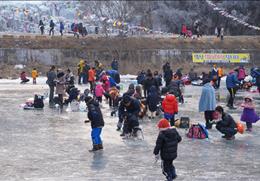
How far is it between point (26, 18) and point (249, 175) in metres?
51.1

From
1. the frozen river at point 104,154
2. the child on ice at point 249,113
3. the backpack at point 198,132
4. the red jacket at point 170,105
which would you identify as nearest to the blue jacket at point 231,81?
the frozen river at point 104,154

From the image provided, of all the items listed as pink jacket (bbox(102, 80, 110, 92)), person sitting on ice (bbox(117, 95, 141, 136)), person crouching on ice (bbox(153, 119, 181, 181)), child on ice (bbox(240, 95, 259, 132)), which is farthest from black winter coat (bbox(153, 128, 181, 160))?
pink jacket (bbox(102, 80, 110, 92))

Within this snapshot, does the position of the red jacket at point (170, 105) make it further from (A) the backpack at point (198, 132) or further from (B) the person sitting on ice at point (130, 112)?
(B) the person sitting on ice at point (130, 112)

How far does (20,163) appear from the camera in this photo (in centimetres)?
1598

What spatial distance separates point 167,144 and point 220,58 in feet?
130

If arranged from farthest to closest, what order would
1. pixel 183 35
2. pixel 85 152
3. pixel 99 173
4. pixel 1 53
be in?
pixel 183 35 < pixel 1 53 < pixel 85 152 < pixel 99 173

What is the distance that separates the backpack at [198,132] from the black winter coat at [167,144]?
6341 mm

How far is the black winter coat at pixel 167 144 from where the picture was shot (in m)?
13.3

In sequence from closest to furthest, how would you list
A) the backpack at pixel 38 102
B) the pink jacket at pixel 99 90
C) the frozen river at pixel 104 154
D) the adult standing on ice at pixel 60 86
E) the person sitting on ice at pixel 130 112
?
the frozen river at pixel 104 154, the person sitting on ice at pixel 130 112, the adult standing on ice at pixel 60 86, the backpack at pixel 38 102, the pink jacket at pixel 99 90

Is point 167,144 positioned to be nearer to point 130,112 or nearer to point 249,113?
point 130,112

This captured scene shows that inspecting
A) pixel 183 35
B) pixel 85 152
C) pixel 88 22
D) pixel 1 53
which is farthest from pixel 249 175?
pixel 88 22

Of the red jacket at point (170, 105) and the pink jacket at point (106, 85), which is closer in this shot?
the red jacket at point (170, 105)

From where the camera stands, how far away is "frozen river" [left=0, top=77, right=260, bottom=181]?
591 inches

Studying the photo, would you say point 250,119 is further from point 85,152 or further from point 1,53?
point 1,53
